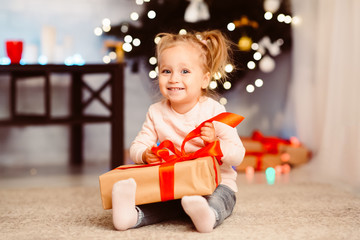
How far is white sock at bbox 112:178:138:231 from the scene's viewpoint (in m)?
1.06

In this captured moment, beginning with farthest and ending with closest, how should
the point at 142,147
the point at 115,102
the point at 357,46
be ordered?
the point at 115,102
the point at 357,46
the point at 142,147

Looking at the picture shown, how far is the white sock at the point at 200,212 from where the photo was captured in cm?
102

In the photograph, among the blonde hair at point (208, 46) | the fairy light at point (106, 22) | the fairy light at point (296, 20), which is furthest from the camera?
the fairy light at point (106, 22)

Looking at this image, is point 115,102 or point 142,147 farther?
point 115,102

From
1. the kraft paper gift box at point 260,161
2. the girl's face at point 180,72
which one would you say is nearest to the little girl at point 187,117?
the girl's face at point 180,72

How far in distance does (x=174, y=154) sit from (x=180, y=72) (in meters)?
0.22

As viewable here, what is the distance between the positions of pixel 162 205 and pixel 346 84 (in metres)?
1.08

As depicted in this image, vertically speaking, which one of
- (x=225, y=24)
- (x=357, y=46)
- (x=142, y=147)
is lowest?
(x=142, y=147)

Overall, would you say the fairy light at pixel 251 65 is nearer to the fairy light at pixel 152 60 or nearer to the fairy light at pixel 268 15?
the fairy light at pixel 268 15

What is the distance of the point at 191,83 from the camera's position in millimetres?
1271

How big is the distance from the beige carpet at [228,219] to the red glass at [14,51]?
0.63m

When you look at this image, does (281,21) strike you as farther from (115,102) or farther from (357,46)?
(115,102)

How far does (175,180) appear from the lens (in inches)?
43.1

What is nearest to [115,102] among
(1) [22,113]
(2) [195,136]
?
(1) [22,113]
